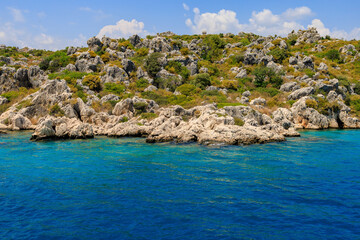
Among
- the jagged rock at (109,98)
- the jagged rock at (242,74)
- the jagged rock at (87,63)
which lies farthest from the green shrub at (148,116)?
the jagged rock at (242,74)

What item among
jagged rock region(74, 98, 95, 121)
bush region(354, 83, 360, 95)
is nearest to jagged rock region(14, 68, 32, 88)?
jagged rock region(74, 98, 95, 121)

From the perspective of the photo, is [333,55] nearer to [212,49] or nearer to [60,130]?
[212,49]

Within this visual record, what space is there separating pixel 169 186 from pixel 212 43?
9454 centimetres

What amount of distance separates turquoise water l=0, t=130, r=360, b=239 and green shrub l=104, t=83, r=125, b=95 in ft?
120

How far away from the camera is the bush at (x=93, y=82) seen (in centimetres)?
6334

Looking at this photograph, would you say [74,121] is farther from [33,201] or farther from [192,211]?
[192,211]

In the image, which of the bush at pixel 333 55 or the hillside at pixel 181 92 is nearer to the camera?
the hillside at pixel 181 92

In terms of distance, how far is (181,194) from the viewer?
50.4 ft

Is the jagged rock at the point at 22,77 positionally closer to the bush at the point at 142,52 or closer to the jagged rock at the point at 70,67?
the jagged rock at the point at 70,67

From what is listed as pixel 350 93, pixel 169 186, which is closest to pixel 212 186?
pixel 169 186

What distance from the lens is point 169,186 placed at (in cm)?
1686

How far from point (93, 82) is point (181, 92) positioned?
21.7m

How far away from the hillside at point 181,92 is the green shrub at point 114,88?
24 cm

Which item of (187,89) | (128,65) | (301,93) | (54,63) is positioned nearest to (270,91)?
(301,93)
